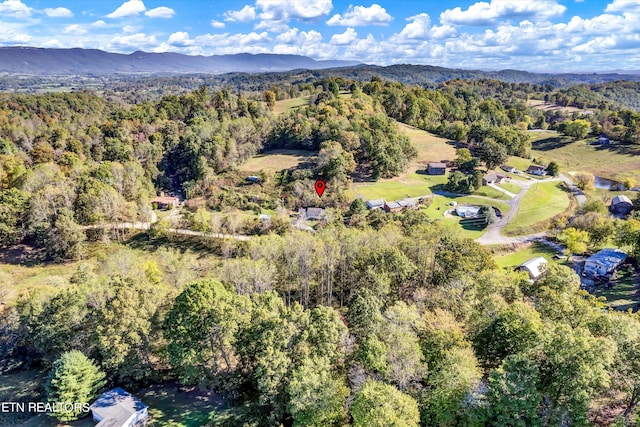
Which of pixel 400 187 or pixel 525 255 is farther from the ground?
pixel 400 187

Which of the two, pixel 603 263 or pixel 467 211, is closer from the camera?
pixel 603 263

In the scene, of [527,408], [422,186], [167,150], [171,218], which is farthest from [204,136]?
[527,408]

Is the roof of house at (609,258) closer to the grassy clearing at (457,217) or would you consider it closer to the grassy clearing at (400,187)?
the grassy clearing at (457,217)

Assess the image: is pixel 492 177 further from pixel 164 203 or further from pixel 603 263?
pixel 164 203

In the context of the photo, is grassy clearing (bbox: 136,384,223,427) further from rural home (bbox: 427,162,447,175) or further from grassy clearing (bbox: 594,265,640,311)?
rural home (bbox: 427,162,447,175)

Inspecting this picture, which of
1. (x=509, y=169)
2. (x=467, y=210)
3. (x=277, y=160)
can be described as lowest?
(x=467, y=210)

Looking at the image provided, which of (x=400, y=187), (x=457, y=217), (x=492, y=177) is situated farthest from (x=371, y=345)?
(x=492, y=177)

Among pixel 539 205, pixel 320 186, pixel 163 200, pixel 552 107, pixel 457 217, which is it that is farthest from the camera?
pixel 552 107

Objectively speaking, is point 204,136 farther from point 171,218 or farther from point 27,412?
point 27,412
